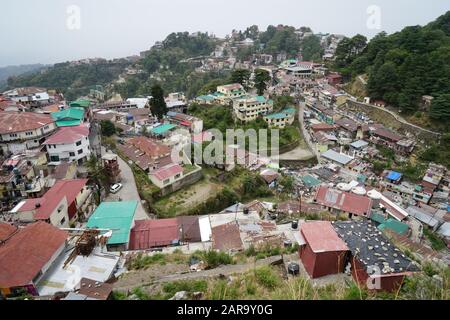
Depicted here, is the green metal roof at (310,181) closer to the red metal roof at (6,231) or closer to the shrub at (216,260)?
the shrub at (216,260)

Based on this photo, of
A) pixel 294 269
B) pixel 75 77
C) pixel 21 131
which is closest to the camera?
pixel 294 269

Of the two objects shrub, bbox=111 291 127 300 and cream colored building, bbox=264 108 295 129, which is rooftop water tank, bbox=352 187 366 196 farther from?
shrub, bbox=111 291 127 300

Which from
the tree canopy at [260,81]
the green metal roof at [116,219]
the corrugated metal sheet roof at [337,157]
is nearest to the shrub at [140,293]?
the green metal roof at [116,219]

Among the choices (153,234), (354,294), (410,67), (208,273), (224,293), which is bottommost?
(153,234)

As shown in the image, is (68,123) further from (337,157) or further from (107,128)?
(337,157)

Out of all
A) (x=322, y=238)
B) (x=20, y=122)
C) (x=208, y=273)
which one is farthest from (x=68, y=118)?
(x=322, y=238)

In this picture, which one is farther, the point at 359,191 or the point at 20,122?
the point at 359,191

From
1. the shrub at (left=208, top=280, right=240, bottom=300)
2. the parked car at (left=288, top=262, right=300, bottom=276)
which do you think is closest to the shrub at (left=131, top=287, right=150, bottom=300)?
the shrub at (left=208, top=280, right=240, bottom=300)
